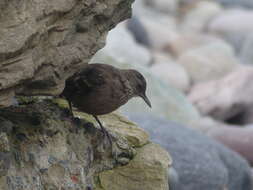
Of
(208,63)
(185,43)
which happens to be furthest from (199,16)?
(208,63)

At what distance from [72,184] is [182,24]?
69.9ft

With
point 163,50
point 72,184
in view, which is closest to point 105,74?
point 72,184

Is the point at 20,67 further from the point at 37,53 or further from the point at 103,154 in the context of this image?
the point at 103,154

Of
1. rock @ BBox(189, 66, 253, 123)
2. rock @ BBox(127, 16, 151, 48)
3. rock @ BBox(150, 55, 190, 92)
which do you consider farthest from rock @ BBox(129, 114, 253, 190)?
rock @ BBox(127, 16, 151, 48)

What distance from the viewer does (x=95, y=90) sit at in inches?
204

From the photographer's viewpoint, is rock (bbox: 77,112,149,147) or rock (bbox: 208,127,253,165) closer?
rock (bbox: 77,112,149,147)

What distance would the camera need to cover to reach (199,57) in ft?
57.6

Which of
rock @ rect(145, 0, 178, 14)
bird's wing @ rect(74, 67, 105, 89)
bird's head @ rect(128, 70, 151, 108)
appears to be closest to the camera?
bird's wing @ rect(74, 67, 105, 89)

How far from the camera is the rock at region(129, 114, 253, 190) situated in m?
7.70

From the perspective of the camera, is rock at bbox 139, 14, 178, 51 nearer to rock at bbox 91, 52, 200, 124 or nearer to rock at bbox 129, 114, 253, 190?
rock at bbox 91, 52, 200, 124

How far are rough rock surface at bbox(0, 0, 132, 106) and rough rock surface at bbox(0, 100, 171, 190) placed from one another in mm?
400

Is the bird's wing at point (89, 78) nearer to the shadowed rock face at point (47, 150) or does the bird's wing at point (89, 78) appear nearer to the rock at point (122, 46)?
the shadowed rock face at point (47, 150)

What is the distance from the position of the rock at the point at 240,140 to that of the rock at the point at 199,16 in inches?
531

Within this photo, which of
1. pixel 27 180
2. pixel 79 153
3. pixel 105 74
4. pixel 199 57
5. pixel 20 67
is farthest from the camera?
pixel 199 57
